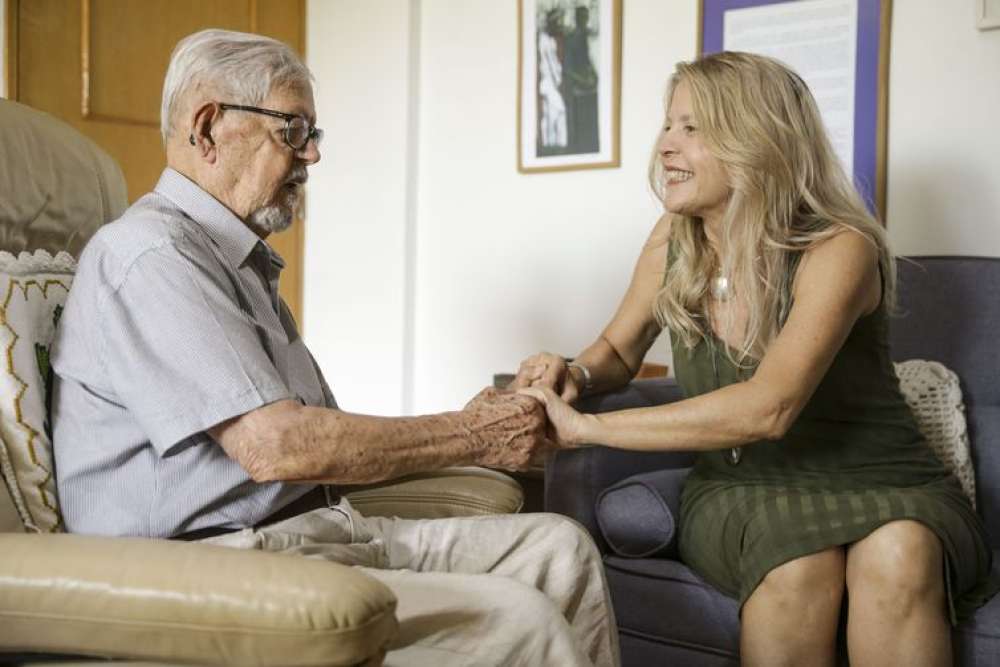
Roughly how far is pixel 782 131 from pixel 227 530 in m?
1.12

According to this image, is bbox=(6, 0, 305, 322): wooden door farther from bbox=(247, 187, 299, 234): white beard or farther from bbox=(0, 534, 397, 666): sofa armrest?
bbox=(0, 534, 397, 666): sofa armrest

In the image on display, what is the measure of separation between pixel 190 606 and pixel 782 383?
103cm

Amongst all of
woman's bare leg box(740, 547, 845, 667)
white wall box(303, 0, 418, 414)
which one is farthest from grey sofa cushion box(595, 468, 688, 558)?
white wall box(303, 0, 418, 414)

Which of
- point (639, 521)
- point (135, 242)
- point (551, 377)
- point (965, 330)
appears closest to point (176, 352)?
point (135, 242)

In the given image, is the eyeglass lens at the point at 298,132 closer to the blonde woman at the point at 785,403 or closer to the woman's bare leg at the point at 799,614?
the blonde woman at the point at 785,403

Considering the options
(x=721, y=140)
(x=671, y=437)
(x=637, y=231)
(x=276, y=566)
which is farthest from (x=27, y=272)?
(x=637, y=231)

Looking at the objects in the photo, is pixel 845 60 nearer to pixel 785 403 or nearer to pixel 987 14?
pixel 987 14

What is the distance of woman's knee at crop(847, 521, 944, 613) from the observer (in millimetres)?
1636

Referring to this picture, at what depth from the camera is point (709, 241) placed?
2.05 m

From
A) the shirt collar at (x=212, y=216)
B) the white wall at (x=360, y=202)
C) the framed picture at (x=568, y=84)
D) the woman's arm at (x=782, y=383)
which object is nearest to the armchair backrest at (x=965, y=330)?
the woman's arm at (x=782, y=383)

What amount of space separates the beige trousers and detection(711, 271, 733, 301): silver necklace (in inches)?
22.2

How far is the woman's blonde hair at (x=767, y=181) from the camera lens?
188cm

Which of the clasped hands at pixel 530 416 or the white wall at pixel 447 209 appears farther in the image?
the white wall at pixel 447 209

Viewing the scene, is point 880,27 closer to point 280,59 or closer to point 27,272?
point 280,59
